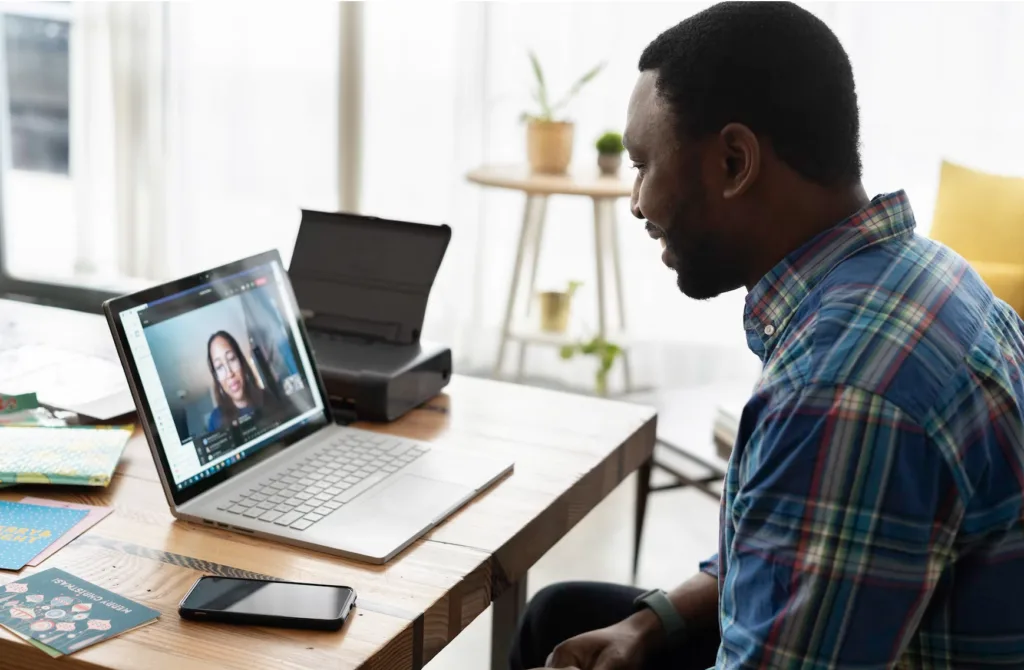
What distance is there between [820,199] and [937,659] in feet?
1.29

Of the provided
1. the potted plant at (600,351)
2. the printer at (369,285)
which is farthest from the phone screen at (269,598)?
the potted plant at (600,351)

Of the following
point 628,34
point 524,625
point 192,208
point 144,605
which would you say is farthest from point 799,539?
point 192,208

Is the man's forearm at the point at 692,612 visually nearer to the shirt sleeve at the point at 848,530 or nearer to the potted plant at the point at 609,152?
the shirt sleeve at the point at 848,530

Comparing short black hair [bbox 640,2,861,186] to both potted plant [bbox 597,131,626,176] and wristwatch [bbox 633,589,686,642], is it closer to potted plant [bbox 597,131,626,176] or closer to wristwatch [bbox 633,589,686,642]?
wristwatch [bbox 633,589,686,642]

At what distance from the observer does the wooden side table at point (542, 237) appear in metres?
3.09

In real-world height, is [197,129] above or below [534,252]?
above

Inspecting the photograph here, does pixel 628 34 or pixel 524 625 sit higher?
pixel 628 34

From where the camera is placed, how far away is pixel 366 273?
159 centimetres

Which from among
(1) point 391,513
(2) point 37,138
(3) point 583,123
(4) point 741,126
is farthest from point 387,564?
(2) point 37,138

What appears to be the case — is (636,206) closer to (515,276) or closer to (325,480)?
(325,480)

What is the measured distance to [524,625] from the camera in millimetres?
1425

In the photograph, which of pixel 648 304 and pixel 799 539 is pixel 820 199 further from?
pixel 648 304

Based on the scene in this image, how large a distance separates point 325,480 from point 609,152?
7.07 feet

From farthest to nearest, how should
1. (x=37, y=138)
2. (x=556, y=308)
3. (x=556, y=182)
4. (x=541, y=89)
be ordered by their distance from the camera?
(x=37, y=138) < (x=556, y=308) < (x=541, y=89) < (x=556, y=182)
